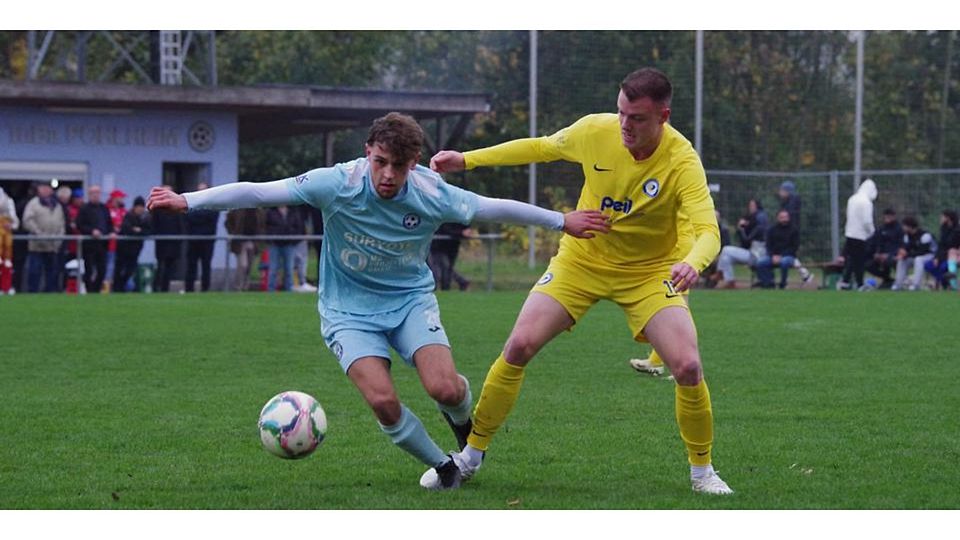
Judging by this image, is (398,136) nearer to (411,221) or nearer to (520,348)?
(411,221)

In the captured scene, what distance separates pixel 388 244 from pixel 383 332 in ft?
1.42

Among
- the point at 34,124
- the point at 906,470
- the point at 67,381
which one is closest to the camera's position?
the point at 906,470

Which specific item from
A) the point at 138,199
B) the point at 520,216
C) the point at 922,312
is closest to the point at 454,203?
the point at 520,216

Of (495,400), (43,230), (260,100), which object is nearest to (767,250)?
(260,100)

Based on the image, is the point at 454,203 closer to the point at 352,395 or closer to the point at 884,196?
the point at 352,395

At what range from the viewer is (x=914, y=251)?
2584cm

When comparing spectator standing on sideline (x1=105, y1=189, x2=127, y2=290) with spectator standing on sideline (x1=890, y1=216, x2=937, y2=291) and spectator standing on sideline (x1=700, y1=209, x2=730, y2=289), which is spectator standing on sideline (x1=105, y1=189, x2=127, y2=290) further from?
spectator standing on sideline (x1=890, y1=216, x2=937, y2=291)

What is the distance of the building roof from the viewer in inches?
1037

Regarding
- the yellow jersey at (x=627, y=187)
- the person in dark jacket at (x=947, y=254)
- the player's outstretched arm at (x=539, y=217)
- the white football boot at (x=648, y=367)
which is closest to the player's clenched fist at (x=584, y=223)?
the player's outstretched arm at (x=539, y=217)

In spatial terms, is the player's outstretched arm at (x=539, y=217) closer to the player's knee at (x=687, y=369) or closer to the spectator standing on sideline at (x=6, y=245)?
the player's knee at (x=687, y=369)

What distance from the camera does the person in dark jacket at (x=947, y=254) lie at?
1008 inches

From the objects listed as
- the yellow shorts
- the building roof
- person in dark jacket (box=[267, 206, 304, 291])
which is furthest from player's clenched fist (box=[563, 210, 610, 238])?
the building roof

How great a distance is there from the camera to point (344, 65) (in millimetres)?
40656

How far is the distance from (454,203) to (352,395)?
12.9 feet
